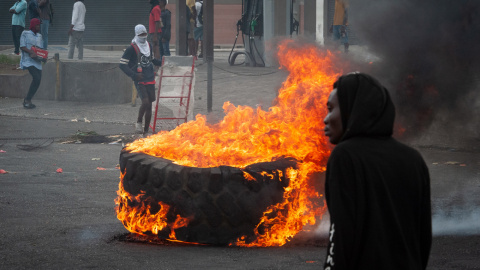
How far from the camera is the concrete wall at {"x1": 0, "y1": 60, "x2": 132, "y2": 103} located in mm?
17781

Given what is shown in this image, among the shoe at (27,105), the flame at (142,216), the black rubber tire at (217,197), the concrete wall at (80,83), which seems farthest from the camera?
the concrete wall at (80,83)

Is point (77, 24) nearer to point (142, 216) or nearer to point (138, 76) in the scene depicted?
point (138, 76)

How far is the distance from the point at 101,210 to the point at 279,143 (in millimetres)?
2120

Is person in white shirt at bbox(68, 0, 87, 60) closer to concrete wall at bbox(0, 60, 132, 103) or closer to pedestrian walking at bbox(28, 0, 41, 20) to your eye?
pedestrian walking at bbox(28, 0, 41, 20)

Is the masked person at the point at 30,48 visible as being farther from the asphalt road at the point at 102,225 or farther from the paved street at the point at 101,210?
the asphalt road at the point at 102,225

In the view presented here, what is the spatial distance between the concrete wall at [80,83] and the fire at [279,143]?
1044cm

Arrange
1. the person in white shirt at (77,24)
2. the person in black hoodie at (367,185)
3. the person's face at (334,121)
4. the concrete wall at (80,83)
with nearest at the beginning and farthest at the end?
1. the person in black hoodie at (367,185)
2. the person's face at (334,121)
3. the concrete wall at (80,83)
4. the person in white shirt at (77,24)

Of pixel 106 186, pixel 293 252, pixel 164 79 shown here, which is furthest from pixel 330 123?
pixel 164 79

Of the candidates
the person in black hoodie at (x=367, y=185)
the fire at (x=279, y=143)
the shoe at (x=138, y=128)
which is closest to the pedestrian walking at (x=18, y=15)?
the shoe at (x=138, y=128)

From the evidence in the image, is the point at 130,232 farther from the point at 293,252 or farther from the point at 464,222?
the point at 464,222

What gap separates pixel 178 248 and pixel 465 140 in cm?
640

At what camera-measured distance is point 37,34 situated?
53.9 feet

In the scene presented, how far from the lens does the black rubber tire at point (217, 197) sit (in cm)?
604

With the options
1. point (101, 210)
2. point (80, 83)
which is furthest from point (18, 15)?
point (101, 210)
